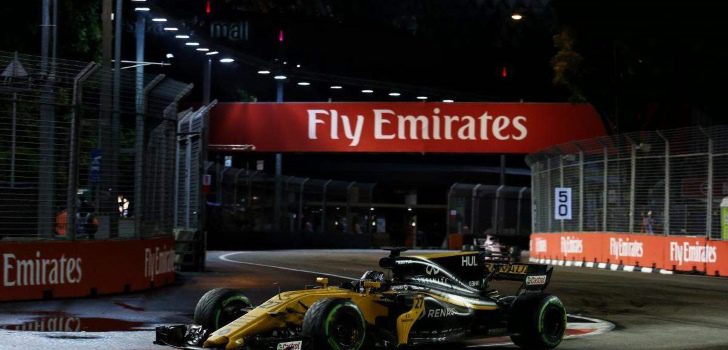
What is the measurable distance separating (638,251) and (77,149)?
15767 millimetres

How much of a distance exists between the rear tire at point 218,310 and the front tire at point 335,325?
1.15m

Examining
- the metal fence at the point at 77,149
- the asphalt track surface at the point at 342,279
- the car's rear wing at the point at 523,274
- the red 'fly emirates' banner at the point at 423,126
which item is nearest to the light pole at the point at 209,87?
the red 'fly emirates' banner at the point at 423,126

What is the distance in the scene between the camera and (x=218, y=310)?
10477 millimetres

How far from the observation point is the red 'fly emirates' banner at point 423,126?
33.4 metres

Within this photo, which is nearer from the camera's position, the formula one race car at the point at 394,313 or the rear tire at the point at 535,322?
the formula one race car at the point at 394,313

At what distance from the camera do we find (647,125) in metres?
34.8

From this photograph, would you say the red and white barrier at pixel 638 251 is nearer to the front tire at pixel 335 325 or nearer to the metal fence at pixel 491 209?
the metal fence at pixel 491 209

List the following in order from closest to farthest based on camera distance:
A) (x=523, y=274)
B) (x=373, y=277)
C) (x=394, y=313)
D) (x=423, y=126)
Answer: (x=394, y=313)
(x=373, y=277)
(x=523, y=274)
(x=423, y=126)

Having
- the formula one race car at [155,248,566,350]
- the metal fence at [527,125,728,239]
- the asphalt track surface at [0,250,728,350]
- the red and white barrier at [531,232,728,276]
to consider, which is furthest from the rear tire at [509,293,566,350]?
the metal fence at [527,125,728,239]

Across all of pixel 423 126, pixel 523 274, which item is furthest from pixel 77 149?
pixel 423 126

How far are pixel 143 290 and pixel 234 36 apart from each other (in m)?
39.4

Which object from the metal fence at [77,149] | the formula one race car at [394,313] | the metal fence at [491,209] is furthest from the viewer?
the metal fence at [491,209]

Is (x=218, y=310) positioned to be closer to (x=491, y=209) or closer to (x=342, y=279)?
(x=342, y=279)

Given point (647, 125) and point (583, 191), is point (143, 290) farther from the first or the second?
point (647, 125)
